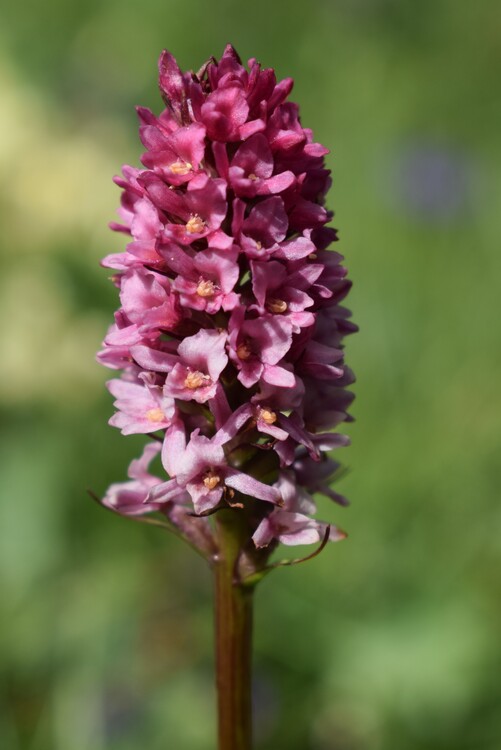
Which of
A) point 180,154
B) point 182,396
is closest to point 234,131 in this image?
point 180,154

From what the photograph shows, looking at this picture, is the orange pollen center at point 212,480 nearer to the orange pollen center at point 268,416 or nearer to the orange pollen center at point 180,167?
the orange pollen center at point 268,416

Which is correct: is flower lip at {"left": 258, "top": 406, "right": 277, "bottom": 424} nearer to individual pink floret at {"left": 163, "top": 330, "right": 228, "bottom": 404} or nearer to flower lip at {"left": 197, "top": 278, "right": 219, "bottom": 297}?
individual pink floret at {"left": 163, "top": 330, "right": 228, "bottom": 404}

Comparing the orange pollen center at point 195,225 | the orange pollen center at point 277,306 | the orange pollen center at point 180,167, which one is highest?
the orange pollen center at point 180,167

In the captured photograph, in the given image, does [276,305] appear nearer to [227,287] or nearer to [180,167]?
[227,287]

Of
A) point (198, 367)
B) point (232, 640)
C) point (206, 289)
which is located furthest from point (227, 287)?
point (232, 640)

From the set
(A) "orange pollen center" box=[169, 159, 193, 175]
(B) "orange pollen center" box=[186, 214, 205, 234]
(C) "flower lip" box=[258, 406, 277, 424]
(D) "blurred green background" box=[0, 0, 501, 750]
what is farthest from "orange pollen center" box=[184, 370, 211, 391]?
(D) "blurred green background" box=[0, 0, 501, 750]

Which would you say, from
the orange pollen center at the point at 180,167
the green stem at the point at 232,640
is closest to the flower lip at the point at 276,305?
the orange pollen center at the point at 180,167
